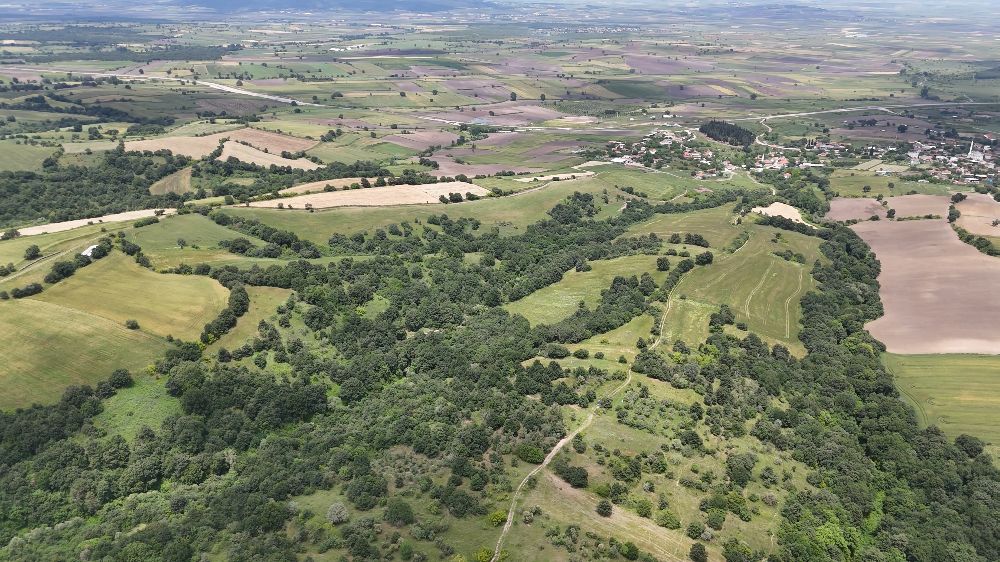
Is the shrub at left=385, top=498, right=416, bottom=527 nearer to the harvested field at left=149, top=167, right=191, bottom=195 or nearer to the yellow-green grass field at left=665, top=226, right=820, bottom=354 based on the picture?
the yellow-green grass field at left=665, top=226, right=820, bottom=354

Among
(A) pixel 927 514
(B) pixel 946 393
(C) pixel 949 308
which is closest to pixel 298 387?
(A) pixel 927 514

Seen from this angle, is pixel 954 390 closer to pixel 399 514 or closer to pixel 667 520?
pixel 667 520

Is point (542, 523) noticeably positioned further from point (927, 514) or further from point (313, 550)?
point (927, 514)

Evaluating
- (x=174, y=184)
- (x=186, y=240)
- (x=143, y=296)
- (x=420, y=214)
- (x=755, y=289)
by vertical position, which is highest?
(x=174, y=184)

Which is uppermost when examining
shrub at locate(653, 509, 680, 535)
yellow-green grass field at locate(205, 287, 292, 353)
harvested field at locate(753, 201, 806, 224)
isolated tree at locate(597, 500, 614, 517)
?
harvested field at locate(753, 201, 806, 224)

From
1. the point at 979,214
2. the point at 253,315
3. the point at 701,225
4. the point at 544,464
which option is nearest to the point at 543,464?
the point at 544,464

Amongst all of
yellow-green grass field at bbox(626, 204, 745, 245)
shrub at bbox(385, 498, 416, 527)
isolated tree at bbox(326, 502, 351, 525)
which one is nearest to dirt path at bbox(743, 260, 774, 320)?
yellow-green grass field at bbox(626, 204, 745, 245)

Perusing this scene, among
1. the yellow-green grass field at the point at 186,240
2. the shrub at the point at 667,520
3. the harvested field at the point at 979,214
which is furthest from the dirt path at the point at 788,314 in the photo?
the yellow-green grass field at the point at 186,240
